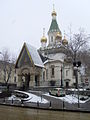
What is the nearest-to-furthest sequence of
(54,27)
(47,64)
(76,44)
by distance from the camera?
(76,44)
(47,64)
(54,27)

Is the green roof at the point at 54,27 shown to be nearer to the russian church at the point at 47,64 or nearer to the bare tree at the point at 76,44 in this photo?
the russian church at the point at 47,64

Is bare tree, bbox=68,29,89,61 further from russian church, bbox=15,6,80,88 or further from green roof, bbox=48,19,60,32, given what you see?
green roof, bbox=48,19,60,32

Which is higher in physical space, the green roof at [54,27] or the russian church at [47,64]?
the green roof at [54,27]

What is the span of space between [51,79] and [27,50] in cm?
2276

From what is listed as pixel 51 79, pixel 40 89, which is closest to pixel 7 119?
pixel 40 89

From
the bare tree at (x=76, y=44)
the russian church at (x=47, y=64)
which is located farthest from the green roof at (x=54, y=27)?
the bare tree at (x=76, y=44)

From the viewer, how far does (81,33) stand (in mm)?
35062

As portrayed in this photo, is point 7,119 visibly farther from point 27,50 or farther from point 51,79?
point 51,79

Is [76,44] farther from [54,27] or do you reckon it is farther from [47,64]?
[54,27]

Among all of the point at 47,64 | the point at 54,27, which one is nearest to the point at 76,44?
the point at 47,64

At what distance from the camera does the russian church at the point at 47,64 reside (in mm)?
33156

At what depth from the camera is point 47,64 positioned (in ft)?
179

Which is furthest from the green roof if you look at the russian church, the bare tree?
the bare tree

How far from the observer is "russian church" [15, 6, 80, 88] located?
3316 centimetres
